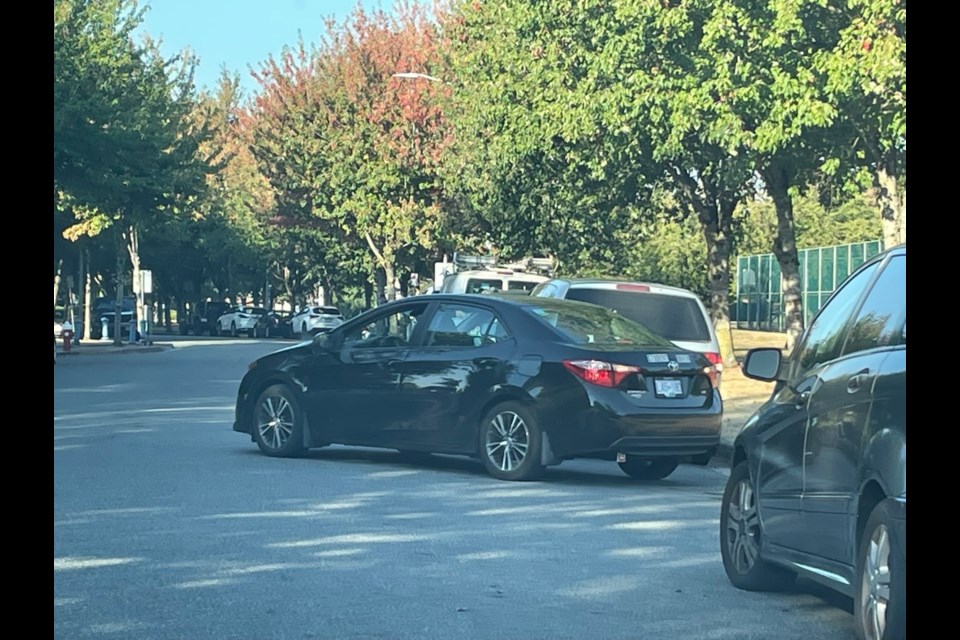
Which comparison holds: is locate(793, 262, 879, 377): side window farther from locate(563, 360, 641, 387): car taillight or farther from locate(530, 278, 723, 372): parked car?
locate(530, 278, 723, 372): parked car

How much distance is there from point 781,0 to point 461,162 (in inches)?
852

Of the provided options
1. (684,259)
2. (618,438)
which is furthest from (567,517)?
(684,259)

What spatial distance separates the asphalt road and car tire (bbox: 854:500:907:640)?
0.86 metres

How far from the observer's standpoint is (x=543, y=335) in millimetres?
12875

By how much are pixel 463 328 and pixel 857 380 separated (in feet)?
23.9

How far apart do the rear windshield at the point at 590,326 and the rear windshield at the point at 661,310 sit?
9.17 ft

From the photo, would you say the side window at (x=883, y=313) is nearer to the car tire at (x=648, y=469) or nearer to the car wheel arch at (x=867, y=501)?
the car wheel arch at (x=867, y=501)

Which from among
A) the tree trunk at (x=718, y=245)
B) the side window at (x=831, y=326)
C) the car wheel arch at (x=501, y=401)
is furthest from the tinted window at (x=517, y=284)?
the side window at (x=831, y=326)

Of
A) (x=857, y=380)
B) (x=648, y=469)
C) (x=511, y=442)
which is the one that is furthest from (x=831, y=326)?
(x=648, y=469)

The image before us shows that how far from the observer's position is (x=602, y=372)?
40.9 ft

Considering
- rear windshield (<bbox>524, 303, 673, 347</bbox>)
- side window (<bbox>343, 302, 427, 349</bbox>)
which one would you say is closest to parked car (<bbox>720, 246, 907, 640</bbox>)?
rear windshield (<bbox>524, 303, 673, 347</bbox>)

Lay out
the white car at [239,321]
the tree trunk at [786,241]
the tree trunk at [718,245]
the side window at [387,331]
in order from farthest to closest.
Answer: the white car at [239,321], the tree trunk at [718,245], the tree trunk at [786,241], the side window at [387,331]

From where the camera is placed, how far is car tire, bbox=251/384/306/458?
46.6 feet

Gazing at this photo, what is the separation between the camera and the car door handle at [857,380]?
6.28 metres
